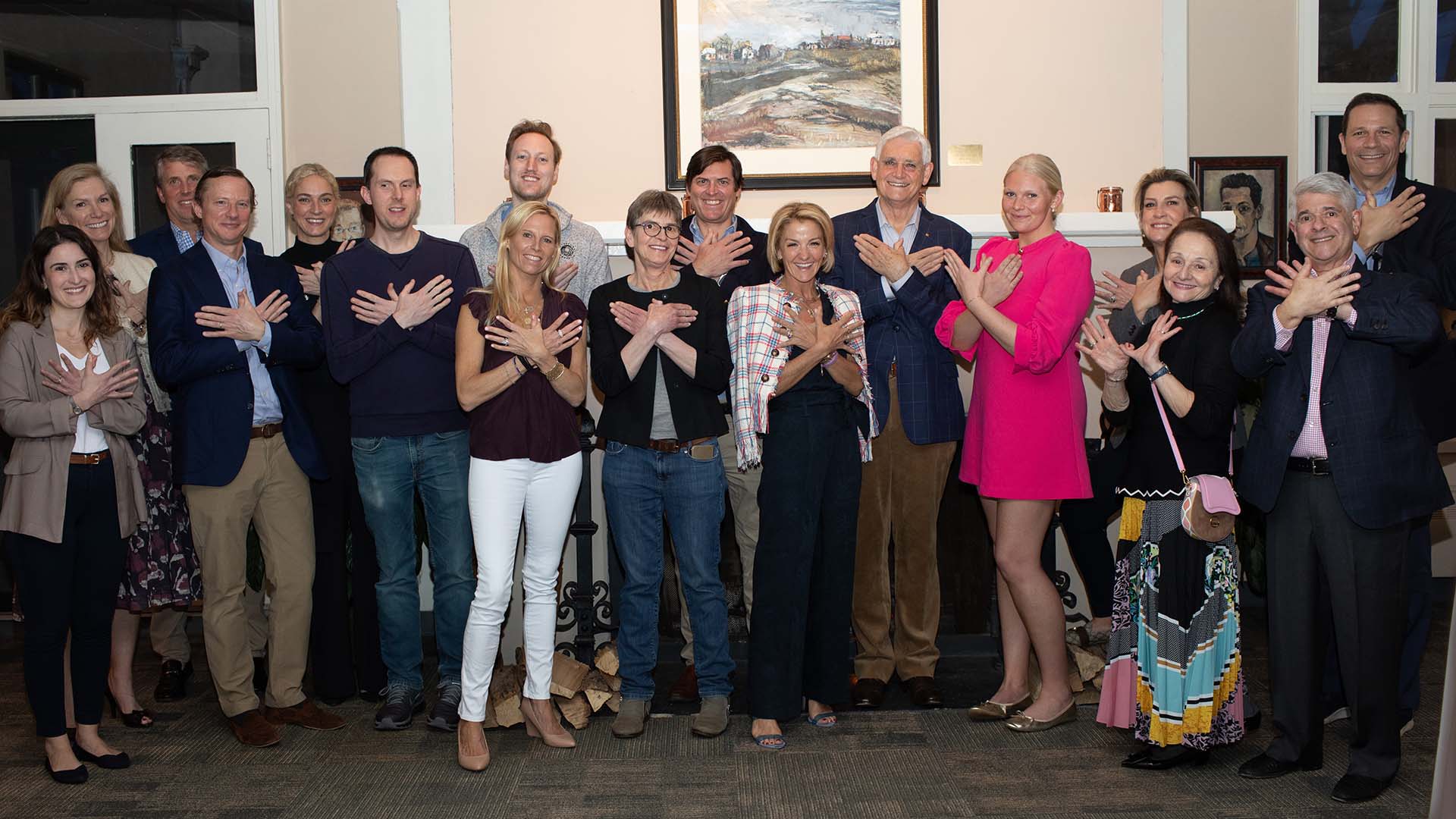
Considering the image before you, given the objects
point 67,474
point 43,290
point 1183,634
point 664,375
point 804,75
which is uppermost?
point 804,75

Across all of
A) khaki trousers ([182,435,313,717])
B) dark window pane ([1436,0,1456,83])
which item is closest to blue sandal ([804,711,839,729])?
khaki trousers ([182,435,313,717])

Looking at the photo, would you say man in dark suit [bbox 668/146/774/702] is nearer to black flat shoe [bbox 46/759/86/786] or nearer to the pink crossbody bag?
the pink crossbody bag

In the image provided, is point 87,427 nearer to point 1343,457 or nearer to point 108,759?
point 108,759

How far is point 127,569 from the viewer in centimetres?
363

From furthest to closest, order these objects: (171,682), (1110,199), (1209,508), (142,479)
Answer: (1110,199) < (171,682) < (142,479) < (1209,508)

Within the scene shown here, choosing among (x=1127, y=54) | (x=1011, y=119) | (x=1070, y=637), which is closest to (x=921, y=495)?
(x=1070, y=637)

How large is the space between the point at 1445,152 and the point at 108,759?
20.2 ft

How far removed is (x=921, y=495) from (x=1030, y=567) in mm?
474

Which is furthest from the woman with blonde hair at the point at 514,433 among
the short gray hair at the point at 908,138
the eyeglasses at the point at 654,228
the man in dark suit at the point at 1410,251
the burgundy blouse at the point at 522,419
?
the man in dark suit at the point at 1410,251

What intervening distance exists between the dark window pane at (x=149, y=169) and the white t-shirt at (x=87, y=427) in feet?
7.34

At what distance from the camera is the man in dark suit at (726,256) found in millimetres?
3660

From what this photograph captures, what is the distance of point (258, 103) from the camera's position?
5.29 meters

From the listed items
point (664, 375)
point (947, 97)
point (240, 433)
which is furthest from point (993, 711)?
point (947, 97)

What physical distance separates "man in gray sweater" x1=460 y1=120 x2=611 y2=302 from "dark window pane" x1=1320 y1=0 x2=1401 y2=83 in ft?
12.3
